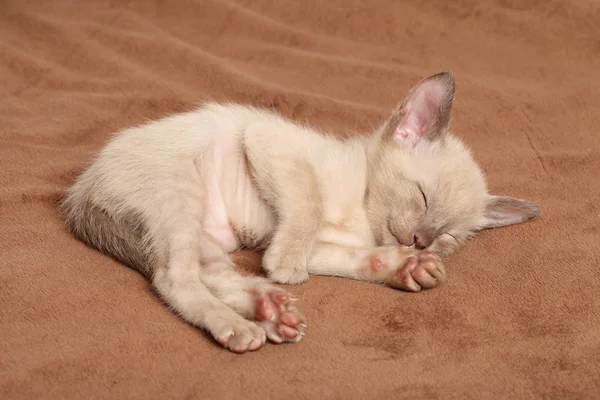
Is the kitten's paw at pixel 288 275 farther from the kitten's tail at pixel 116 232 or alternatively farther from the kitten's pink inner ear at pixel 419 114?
the kitten's pink inner ear at pixel 419 114

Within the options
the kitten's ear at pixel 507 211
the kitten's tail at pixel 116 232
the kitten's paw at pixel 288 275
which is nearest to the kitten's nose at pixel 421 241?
the kitten's ear at pixel 507 211

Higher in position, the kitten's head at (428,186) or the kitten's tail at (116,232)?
the kitten's head at (428,186)

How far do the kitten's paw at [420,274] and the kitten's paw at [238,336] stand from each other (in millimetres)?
499

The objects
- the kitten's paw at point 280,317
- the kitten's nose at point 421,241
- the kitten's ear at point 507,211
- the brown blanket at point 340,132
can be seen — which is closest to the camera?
the brown blanket at point 340,132

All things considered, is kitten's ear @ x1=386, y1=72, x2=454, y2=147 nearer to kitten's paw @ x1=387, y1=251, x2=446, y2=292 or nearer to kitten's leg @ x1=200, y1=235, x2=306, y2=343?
kitten's paw @ x1=387, y1=251, x2=446, y2=292

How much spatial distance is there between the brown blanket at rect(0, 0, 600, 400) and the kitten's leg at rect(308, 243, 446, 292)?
53mm

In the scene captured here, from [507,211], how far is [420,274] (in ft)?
1.91

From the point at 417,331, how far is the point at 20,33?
276 cm

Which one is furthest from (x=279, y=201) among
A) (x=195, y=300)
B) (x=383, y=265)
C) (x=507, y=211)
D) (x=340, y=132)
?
(x=340, y=132)

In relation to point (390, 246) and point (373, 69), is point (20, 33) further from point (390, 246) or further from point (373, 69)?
point (390, 246)

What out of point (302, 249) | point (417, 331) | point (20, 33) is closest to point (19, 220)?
point (302, 249)

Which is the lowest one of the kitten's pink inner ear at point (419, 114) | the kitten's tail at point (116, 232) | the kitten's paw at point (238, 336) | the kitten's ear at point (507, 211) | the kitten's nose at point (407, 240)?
the kitten's tail at point (116, 232)

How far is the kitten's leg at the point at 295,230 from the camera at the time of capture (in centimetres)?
184

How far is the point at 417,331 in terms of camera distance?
1634 millimetres
